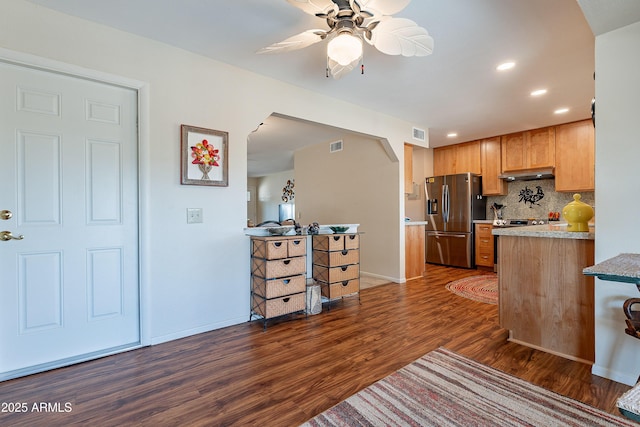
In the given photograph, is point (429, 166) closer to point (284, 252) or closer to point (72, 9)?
point (284, 252)

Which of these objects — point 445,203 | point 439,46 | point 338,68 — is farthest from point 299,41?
point 445,203

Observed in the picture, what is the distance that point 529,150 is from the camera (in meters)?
5.01

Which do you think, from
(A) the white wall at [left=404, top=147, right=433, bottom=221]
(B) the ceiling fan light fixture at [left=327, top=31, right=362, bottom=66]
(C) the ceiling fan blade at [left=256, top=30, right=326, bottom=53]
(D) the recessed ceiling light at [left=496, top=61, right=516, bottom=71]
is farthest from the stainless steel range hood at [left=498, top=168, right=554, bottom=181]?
(C) the ceiling fan blade at [left=256, top=30, right=326, bottom=53]

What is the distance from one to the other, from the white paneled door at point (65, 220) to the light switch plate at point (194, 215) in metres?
0.38

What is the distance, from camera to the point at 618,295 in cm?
177

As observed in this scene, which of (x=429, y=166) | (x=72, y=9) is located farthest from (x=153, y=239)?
(x=429, y=166)

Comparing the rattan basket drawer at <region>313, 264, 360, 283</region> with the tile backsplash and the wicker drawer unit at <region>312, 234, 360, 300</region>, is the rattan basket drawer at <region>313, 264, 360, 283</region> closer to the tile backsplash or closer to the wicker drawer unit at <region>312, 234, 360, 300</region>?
the wicker drawer unit at <region>312, 234, 360, 300</region>

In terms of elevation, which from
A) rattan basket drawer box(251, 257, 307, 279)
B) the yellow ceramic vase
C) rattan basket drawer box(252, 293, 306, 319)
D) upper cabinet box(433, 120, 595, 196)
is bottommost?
rattan basket drawer box(252, 293, 306, 319)

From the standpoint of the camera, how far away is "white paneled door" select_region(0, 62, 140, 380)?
1.91 meters

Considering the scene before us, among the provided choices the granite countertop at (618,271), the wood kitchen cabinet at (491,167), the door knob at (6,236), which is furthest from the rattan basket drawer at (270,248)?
the wood kitchen cabinet at (491,167)

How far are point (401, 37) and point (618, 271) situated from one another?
158 cm

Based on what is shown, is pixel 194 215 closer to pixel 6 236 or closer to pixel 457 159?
pixel 6 236

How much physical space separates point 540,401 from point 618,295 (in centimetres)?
80

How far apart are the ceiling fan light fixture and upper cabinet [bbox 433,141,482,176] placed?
184 inches
